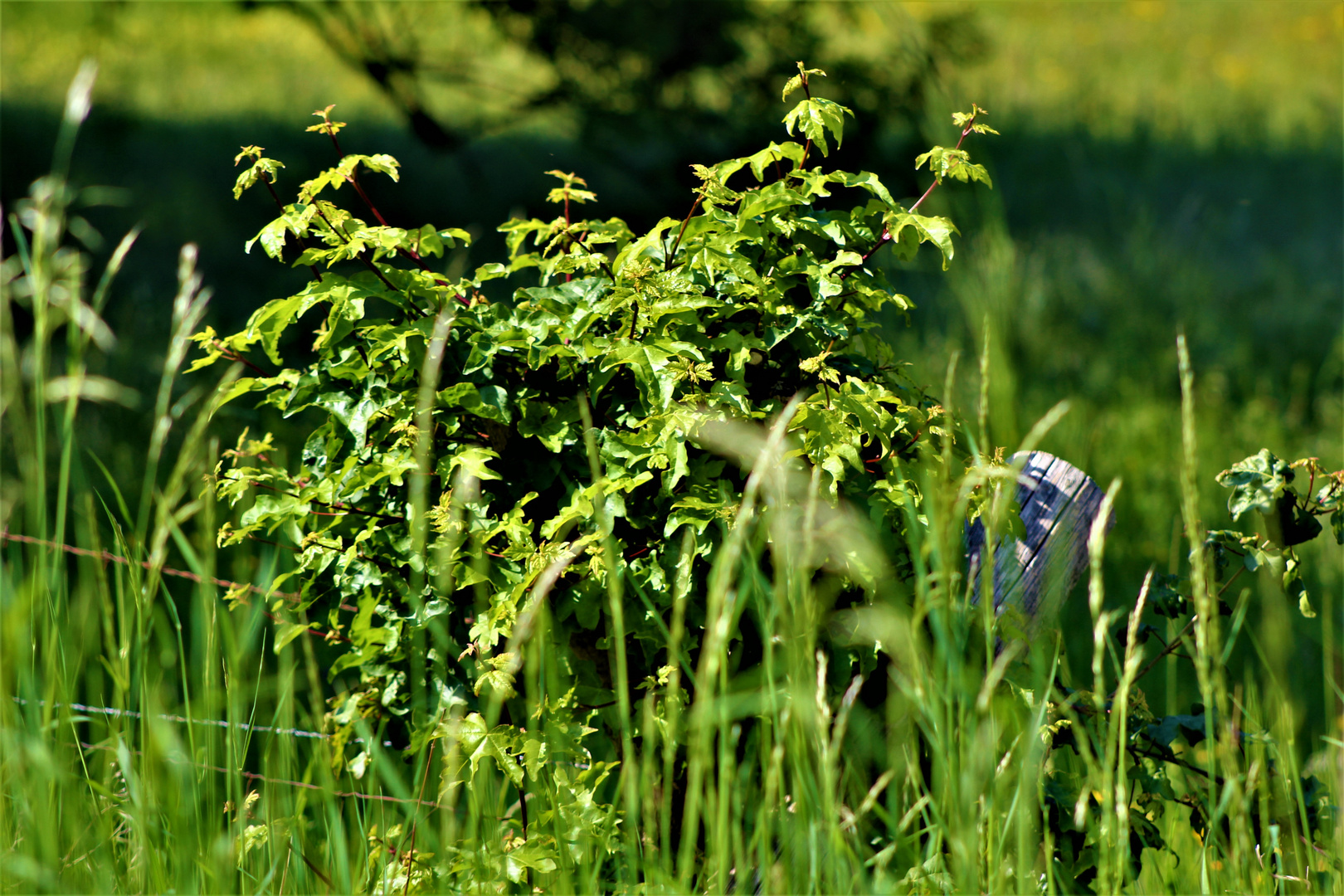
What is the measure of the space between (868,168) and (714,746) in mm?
4602

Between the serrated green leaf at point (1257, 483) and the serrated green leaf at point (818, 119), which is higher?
the serrated green leaf at point (818, 119)

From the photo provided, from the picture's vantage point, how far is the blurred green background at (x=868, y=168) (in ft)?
16.4

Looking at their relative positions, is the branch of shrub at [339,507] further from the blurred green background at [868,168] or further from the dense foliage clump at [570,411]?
the blurred green background at [868,168]

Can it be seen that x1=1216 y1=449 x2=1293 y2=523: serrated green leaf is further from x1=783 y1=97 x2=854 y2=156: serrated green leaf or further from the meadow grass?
x1=783 y1=97 x2=854 y2=156: serrated green leaf

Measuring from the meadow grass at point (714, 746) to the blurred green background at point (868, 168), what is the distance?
0.28 metres

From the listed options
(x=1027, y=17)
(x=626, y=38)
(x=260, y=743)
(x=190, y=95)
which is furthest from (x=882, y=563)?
(x=1027, y=17)

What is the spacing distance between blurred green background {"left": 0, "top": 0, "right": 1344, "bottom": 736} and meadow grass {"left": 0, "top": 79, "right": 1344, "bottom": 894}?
28 cm

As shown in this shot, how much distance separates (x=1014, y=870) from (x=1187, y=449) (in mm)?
863

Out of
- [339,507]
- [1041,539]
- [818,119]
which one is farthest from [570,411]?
[1041,539]

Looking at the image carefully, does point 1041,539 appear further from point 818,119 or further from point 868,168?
point 868,168

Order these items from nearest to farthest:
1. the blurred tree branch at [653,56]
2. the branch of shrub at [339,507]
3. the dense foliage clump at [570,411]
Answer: the dense foliage clump at [570,411], the branch of shrub at [339,507], the blurred tree branch at [653,56]

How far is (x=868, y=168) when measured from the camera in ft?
19.3

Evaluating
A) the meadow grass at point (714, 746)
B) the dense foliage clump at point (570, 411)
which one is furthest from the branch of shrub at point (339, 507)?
the meadow grass at point (714, 746)

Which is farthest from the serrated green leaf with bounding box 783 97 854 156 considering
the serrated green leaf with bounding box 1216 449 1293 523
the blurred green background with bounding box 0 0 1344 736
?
the serrated green leaf with bounding box 1216 449 1293 523
